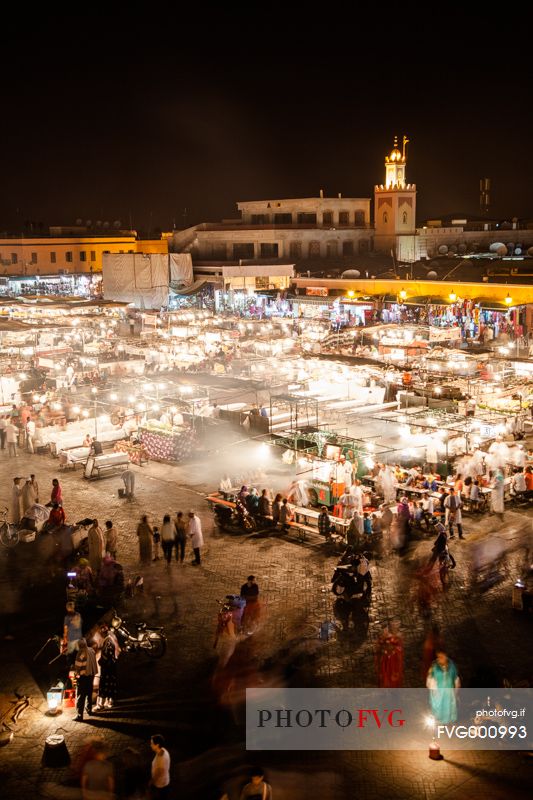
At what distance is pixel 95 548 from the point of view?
10609 millimetres

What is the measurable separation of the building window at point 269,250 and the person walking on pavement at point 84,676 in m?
38.3

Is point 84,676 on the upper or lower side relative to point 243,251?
lower

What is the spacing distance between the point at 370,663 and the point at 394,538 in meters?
3.55

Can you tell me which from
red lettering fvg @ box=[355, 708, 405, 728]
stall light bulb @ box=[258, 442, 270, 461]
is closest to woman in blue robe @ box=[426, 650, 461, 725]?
red lettering fvg @ box=[355, 708, 405, 728]

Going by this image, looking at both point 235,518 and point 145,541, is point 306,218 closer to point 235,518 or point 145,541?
point 235,518

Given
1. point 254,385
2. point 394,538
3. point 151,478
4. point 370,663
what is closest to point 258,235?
point 254,385

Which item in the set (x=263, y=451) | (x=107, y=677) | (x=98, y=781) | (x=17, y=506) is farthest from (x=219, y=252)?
(x=98, y=781)

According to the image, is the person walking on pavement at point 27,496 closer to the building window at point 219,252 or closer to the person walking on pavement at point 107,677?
the person walking on pavement at point 107,677

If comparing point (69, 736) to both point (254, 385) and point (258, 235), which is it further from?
point (258, 235)

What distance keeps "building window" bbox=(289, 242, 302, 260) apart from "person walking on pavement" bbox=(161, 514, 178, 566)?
34734 millimetres

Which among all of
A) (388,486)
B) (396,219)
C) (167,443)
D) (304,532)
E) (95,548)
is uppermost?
(396,219)

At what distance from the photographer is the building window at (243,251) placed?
4500 centimetres

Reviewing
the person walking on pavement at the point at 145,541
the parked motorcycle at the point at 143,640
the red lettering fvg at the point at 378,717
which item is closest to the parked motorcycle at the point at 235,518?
the person walking on pavement at the point at 145,541

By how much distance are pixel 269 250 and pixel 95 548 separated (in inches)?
1398
